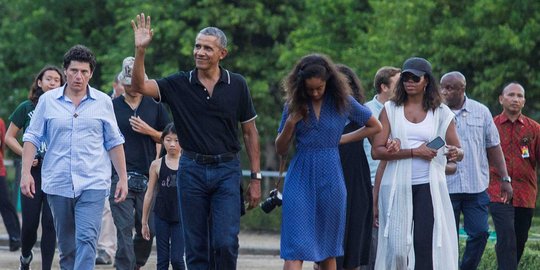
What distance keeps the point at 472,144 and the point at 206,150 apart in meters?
3.76

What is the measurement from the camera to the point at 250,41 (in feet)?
126

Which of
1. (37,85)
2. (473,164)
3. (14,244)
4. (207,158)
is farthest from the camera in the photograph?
(14,244)

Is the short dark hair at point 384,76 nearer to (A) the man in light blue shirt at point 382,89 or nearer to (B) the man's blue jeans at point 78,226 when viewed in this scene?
(A) the man in light blue shirt at point 382,89

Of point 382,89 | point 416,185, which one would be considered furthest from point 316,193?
point 382,89

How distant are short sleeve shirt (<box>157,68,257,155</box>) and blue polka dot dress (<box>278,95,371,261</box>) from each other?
1.41 ft

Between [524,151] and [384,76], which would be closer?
[384,76]

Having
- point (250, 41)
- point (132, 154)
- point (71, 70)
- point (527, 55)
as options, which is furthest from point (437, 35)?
point (71, 70)

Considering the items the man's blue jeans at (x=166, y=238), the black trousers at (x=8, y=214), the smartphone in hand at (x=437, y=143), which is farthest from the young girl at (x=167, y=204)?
the black trousers at (x=8, y=214)

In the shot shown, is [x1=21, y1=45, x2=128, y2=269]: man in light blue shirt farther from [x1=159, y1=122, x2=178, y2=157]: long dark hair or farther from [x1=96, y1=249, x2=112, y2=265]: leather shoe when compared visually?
[x1=96, y1=249, x2=112, y2=265]: leather shoe

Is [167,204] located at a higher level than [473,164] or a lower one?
lower

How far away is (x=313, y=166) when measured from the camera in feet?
33.7

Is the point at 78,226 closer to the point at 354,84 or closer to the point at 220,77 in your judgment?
the point at 220,77

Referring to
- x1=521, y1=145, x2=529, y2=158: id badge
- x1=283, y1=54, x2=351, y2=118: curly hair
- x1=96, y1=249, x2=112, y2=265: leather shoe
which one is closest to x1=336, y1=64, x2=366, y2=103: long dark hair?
x1=283, y1=54, x2=351, y2=118: curly hair

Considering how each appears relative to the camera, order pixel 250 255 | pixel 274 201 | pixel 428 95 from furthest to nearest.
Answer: pixel 250 255 < pixel 428 95 < pixel 274 201
